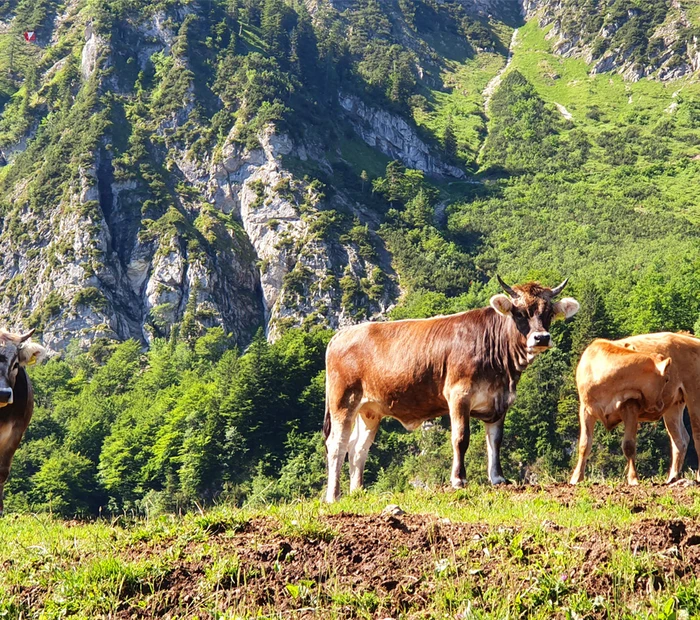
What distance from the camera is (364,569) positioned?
262 inches

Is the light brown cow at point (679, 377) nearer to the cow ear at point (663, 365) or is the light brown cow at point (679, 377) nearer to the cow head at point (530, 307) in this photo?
the cow ear at point (663, 365)

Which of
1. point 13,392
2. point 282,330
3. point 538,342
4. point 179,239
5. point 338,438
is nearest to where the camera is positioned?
point 13,392

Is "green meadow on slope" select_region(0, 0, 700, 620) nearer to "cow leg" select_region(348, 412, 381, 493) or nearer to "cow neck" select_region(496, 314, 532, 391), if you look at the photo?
"cow leg" select_region(348, 412, 381, 493)

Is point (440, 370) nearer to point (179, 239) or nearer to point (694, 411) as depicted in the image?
point (694, 411)

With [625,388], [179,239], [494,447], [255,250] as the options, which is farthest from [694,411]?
[255,250]

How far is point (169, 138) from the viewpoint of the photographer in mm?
173125

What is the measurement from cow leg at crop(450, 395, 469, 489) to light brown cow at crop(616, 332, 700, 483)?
9.69ft

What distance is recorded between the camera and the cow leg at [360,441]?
13.4 m

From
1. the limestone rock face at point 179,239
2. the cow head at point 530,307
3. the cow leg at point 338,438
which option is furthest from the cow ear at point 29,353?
the limestone rock face at point 179,239

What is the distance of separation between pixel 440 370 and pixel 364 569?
6083 mm

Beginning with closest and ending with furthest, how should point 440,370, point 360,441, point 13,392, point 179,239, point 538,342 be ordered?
point 13,392
point 538,342
point 440,370
point 360,441
point 179,239

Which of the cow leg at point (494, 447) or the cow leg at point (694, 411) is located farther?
the cow leg at point (694, 411)

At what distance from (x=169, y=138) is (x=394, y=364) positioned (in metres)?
168

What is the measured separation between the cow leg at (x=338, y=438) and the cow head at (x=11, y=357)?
454 centimetres
